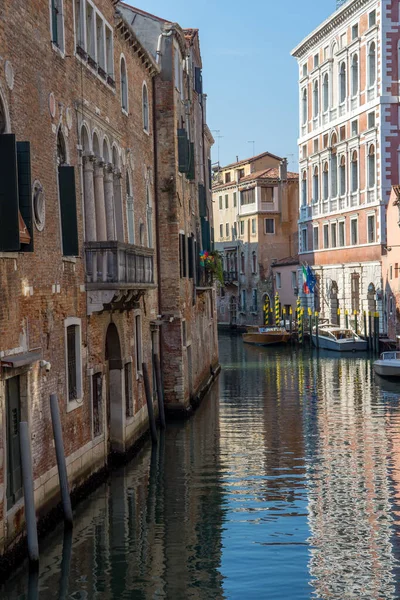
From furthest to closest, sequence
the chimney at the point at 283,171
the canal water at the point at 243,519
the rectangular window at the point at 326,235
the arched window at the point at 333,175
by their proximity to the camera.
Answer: the chimney at the point at 283,171, the rectangular window at the point at 326,235, the arched window at the point at 333,175, the canal water at the point at 243,519

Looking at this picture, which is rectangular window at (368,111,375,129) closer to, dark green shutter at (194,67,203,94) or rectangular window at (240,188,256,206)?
dark green shutter at (194,67,203,94)

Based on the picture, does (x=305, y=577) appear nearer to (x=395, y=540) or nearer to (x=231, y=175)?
(x=395, y=540)

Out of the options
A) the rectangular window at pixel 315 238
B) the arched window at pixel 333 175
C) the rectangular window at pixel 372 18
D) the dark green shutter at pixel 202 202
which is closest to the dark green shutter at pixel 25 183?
the dark green shutter at pixel 202 202

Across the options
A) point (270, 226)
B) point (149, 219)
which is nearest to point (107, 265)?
point (149, 219)

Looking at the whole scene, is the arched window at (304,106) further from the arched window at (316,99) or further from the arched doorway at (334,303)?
the arched doorway at (334,303)

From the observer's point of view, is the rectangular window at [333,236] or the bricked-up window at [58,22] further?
the rectangular window at [333,236]

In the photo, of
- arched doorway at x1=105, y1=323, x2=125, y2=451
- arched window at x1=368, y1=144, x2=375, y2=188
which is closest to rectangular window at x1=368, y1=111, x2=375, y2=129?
arched window at x1=368, y1=144, x2=375, y2=188

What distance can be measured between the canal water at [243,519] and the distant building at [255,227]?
41.7 meters

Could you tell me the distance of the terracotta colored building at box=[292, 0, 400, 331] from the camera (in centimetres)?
4400

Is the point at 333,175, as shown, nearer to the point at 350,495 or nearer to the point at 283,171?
the point at 283,171

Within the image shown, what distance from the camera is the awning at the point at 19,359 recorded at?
10.1m

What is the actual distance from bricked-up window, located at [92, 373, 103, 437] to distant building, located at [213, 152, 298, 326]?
1912 inches

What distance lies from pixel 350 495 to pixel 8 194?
726 centimetres

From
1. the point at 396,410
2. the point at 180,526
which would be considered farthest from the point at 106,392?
the point at 396,410
